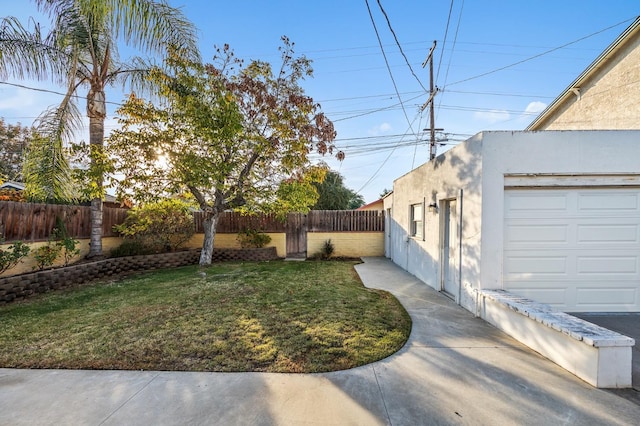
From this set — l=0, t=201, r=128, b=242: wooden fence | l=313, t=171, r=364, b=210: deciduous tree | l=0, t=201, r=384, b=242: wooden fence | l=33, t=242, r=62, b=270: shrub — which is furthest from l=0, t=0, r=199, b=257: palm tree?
l=313, t=171, r=364, b=210: deciduous tree

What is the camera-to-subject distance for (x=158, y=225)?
371 inches

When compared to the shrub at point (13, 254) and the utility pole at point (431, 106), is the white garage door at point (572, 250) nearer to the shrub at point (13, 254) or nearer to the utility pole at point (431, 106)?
the utility pole at point (431, 106)

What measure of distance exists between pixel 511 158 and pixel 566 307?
2601mm

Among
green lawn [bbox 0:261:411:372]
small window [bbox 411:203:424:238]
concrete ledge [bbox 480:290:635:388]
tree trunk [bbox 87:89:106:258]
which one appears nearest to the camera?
concrete ledge [bbox 480:290:635:388]

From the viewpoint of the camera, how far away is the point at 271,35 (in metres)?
8.46

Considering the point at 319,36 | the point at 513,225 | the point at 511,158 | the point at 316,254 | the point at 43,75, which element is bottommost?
the point at 316,254

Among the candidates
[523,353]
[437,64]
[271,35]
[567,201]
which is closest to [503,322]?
[523,353]

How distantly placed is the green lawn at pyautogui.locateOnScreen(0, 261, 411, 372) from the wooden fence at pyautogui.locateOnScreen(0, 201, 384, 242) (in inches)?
73.7

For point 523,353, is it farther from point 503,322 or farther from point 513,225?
point 513,225

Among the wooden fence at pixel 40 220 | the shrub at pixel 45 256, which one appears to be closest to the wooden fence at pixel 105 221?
the wooden fence at pixel 40 220

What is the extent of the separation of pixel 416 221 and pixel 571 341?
515cm

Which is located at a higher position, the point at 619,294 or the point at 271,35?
the point at 271,35

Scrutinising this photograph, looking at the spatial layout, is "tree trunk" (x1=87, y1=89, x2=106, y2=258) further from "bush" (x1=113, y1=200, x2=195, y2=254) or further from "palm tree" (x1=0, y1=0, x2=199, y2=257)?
"bush" (x1=113, y1=200, x2=195, y2=254)

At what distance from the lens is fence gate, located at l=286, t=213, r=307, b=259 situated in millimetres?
11734
